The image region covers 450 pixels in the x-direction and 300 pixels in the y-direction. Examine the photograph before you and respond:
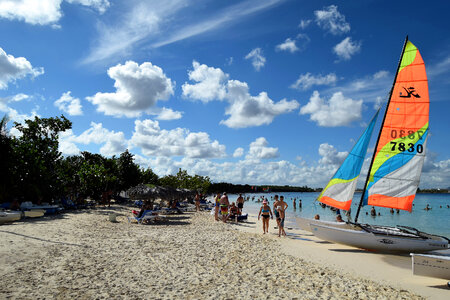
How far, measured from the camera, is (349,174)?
→ 11523mm

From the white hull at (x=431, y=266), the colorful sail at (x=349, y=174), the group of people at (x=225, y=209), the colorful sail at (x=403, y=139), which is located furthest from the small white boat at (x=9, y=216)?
the colorful sail at (x=403, y=139)

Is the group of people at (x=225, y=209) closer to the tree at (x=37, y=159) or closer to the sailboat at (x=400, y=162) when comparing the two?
the sailboat at (x=400, y=162)

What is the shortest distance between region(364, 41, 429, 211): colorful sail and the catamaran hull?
4.21 ft

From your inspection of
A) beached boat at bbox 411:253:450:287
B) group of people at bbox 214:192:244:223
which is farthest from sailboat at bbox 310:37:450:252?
group of people at bbox 214:192:244:223

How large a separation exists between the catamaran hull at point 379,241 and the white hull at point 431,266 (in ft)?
9.74

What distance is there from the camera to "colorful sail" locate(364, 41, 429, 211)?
34.4ft

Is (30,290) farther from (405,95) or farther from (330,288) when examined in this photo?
(405,95)

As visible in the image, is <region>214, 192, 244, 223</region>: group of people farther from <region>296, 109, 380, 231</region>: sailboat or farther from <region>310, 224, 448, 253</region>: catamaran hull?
<region>310, 224, 448, 253</region>: catamaran hull

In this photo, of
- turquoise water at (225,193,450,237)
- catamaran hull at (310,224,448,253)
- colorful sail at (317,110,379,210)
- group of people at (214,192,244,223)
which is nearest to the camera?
catamaran hull at (310,224,448,253)

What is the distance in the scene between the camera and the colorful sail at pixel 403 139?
10477 mm

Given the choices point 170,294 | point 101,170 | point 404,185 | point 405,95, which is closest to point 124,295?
point 170,294

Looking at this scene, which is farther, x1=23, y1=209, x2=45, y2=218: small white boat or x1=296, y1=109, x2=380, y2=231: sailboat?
x1=23, y1=209, x2=45, y2=218: small white boat

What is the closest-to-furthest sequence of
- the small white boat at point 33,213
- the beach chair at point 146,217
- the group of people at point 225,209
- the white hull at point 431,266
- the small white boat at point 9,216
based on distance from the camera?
the white hull at point 431,266 < the small white boat at point 9,216 < the small white boat at point 33,213 < the beach chair at point 146,217 < the group of people at point 225,209

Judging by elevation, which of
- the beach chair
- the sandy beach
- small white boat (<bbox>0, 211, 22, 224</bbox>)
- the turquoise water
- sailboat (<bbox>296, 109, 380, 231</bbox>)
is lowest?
the turquoise water
